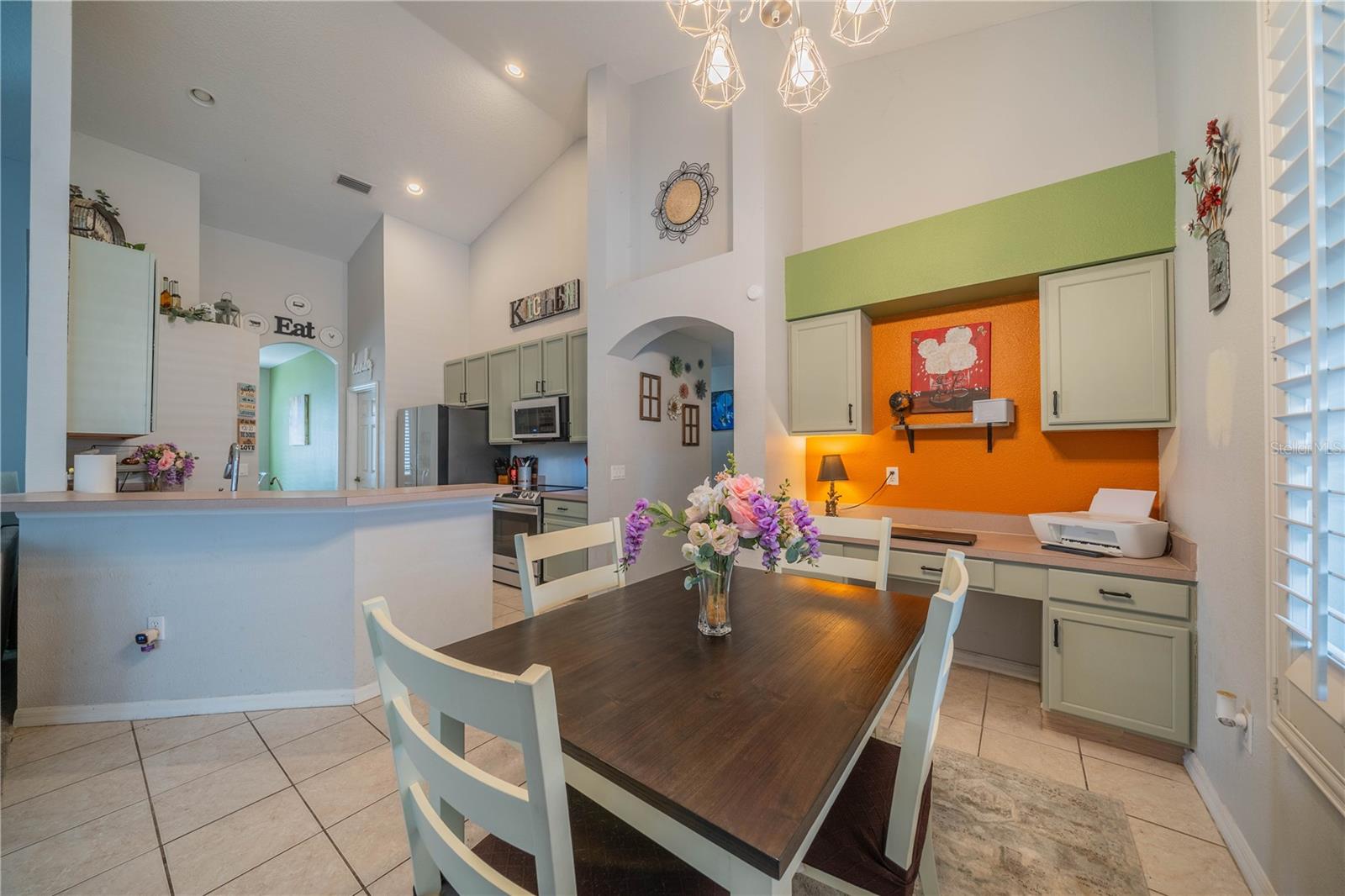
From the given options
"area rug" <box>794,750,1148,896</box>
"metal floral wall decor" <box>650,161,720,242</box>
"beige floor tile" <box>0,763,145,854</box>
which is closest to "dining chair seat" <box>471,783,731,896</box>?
"area rug" <box>794,750,1148,896</box>

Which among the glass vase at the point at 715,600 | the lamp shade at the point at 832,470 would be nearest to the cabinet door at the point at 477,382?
Answer: the lamp shade at the point at 832,470

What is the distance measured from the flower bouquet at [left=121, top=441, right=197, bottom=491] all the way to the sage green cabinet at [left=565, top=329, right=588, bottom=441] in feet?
9.58

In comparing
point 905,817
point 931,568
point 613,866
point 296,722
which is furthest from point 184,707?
point 931,568

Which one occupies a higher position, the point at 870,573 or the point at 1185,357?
the point at 1185,357

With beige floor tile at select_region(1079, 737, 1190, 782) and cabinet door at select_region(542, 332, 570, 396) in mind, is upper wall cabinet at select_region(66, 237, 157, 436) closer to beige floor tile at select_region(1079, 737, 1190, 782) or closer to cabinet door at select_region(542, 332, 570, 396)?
cabinet door at select_region(542, 332, 570, 396)

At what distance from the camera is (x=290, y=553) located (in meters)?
2.19

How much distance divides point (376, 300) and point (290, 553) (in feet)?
13.8

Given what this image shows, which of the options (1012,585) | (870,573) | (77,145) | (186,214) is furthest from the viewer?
(186,214)

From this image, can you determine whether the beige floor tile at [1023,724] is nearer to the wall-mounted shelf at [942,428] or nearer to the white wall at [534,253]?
the wall-mounted shelf at [942,428]

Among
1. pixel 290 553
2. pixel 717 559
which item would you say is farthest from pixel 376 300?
pixel 717 559

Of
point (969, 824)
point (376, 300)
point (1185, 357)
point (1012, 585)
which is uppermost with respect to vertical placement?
point (376, 300)

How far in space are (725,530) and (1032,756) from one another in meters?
1.83

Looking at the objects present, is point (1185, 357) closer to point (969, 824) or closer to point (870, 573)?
point (870, 573)

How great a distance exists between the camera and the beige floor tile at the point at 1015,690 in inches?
89.2
